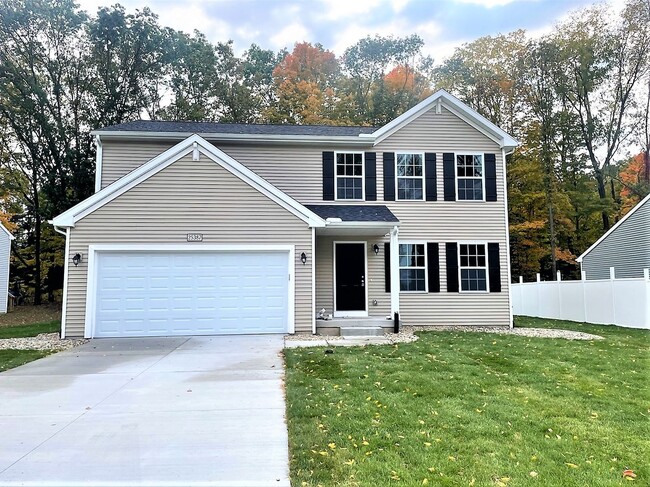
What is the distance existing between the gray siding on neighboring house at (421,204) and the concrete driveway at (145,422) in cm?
605

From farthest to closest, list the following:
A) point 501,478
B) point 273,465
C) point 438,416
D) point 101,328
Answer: point 101,328, point 438,416, point 273,465, point 501,478

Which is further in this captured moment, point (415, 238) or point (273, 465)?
point (415, 238)

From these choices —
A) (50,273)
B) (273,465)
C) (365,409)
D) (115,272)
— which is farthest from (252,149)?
(50,273)

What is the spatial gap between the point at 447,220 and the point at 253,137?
614 cm

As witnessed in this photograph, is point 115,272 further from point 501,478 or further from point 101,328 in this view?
point 501,478

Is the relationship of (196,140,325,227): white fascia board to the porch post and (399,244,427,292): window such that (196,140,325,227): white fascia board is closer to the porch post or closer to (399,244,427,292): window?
the porch post

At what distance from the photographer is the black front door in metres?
13.0

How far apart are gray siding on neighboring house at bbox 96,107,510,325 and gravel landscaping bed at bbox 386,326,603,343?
0.35 metres

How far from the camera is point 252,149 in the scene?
43.9ft

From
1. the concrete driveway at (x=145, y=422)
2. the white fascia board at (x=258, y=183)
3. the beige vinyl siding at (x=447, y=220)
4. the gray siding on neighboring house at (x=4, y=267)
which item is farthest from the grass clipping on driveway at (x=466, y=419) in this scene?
the gray siding on neighboring house at (x=4, y=267)

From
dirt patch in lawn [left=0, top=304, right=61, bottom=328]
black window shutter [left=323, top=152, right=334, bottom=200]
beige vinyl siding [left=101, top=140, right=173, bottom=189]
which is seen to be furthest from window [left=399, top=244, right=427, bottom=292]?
dirt patch in lawn [left=0, top=304, right=61, bottom=328]

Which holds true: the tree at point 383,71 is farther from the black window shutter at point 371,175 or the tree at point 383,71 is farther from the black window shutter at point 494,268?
the black window shutter at point 494,268

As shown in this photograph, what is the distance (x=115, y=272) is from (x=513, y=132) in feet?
73.7

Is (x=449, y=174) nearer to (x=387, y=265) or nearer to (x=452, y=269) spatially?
(x=452, y=269)
